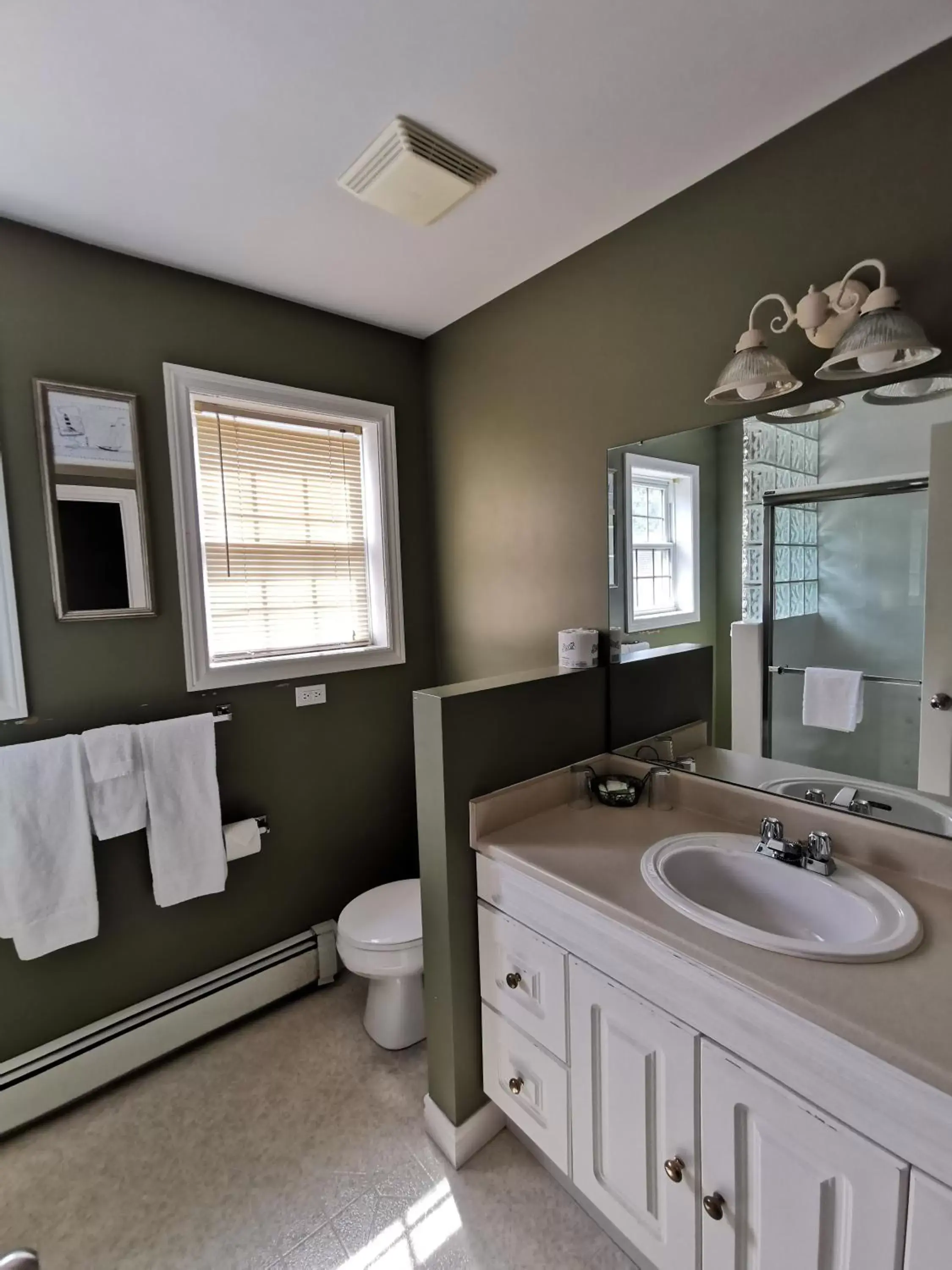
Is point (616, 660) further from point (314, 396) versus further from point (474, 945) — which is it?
point (314, 396)

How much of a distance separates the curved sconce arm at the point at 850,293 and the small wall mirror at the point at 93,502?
6.27ft

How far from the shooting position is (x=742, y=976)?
0.92 metres

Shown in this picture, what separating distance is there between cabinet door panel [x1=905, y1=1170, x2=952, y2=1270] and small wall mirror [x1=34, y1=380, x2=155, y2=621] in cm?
211

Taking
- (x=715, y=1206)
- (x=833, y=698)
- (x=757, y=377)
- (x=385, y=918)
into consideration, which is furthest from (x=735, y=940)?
(x=385, y=918)

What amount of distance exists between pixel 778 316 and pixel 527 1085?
6.51ft

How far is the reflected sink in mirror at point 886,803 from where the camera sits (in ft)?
3.97

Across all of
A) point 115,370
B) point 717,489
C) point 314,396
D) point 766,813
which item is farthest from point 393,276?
point 766,813

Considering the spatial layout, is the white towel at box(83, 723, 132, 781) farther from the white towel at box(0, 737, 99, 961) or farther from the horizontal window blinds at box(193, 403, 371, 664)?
the horizontal window blinds at box(193, 403, 371, 664)

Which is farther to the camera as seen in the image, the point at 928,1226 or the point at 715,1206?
the point at 715,1206

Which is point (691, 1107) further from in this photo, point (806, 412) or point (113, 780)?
point (113, 780)

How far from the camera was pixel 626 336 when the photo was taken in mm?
1702

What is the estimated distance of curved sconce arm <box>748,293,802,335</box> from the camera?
1312 millimetres

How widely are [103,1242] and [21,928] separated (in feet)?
2.52

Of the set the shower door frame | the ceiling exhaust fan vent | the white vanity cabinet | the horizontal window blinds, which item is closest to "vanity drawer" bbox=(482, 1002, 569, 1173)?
the white vanity cabinet
